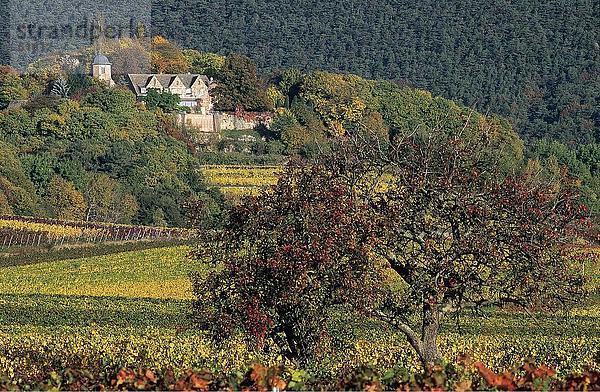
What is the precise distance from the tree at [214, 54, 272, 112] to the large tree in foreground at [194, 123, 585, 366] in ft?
302

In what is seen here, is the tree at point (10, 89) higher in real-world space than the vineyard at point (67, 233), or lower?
lower

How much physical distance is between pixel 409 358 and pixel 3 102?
289ft

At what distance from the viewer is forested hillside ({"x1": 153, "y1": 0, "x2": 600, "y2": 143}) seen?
15538 cm

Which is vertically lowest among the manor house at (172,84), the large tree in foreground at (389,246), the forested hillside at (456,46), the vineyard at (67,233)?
the forested hillside at (456,46)

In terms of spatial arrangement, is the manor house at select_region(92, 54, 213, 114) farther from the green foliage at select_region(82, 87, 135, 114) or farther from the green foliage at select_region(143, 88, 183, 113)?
the green foliage at select_region(82, 87, 135, 114)

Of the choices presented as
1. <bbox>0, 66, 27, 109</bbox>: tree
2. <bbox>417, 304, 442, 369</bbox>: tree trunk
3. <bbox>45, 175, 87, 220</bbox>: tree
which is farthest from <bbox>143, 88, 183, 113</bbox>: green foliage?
<bbox>417, 304, 442, 369</bbox>: tree trunk

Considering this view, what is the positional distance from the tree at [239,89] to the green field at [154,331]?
62983 mm

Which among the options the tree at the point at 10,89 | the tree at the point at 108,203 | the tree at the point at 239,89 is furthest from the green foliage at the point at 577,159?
the tree at the point at 10,89

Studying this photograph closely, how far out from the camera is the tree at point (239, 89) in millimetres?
111188

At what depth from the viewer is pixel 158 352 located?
22906 millimetres

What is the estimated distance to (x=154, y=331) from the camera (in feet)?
93.5

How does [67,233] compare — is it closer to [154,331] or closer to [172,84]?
[154,331]

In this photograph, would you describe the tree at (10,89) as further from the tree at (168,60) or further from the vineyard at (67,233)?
the vineyard at (67,233)

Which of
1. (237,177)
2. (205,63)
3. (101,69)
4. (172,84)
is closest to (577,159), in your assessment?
(237,177)
